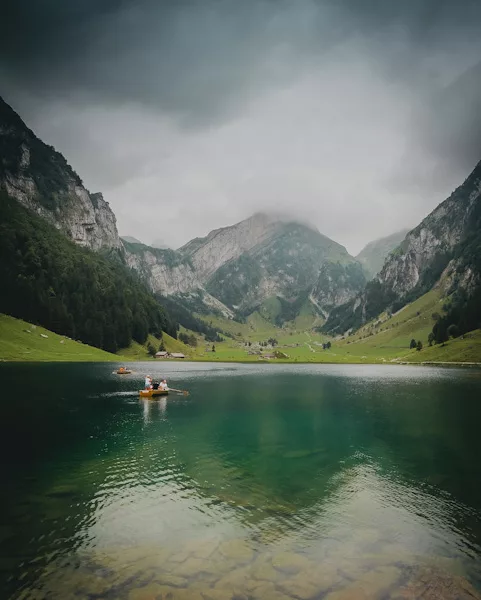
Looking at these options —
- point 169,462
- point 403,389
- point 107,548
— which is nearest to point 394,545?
point 107,548

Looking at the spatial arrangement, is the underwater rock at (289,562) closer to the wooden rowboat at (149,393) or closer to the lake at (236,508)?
the lake at (236,508)

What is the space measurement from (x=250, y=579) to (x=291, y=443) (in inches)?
1121

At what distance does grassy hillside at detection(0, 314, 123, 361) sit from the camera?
14550 centimetres

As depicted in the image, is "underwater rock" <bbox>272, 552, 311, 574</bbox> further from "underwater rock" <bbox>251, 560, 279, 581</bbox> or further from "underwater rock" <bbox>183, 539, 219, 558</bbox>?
"underwater rock" <bbox>183, 539, 219, 558</bbox>

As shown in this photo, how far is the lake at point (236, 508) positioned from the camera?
16812mm

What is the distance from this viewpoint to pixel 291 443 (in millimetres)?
44562

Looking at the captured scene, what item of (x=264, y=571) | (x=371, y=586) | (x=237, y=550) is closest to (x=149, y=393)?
(x=237, y=550)

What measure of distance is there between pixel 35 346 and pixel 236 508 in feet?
519

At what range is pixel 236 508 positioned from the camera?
83.2 ft

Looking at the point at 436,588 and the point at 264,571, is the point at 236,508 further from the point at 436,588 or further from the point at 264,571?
the point at 436,588

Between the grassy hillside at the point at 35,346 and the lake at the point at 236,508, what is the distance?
104m

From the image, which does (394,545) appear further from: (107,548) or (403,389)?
(403,389)

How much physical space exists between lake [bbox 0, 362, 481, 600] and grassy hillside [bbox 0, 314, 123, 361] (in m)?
104

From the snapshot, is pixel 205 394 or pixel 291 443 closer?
pixel 291 443
